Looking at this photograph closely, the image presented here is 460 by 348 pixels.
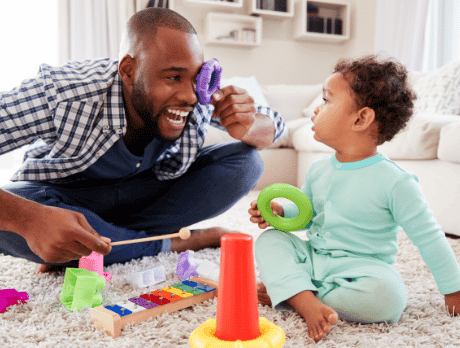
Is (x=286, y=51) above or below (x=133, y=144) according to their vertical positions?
above

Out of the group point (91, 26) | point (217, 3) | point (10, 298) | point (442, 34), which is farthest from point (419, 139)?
point (91, 26)

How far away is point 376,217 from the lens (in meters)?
0.83

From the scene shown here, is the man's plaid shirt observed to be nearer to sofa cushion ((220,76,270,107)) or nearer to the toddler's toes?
the toddler's toes

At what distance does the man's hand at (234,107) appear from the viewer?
1.10m

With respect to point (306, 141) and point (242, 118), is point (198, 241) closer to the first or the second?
point (242, 118)

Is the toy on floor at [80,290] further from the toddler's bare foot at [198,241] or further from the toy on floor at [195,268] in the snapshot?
the toddler's bare foot at [198,241]

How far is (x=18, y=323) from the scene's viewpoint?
75 cm

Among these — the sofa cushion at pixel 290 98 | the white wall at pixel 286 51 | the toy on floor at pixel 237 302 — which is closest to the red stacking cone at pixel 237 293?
the toy on floor at pixel 237 302

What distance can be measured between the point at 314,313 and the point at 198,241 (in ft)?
1.97

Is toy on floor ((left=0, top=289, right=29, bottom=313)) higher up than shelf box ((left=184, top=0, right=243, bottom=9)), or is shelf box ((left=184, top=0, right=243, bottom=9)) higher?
shelf box ((left=184, top=0, right=243, bottom=9))

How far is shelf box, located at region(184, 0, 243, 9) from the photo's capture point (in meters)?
3.31

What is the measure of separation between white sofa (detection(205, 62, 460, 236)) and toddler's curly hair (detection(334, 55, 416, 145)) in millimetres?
364

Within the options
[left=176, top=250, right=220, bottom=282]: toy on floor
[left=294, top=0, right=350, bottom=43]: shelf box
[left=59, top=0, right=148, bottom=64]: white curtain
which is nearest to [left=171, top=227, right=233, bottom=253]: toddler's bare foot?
[left=176, top=250, right=220, bottom=282]: toy on floor

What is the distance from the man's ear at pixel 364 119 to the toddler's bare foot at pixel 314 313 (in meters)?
0.38
